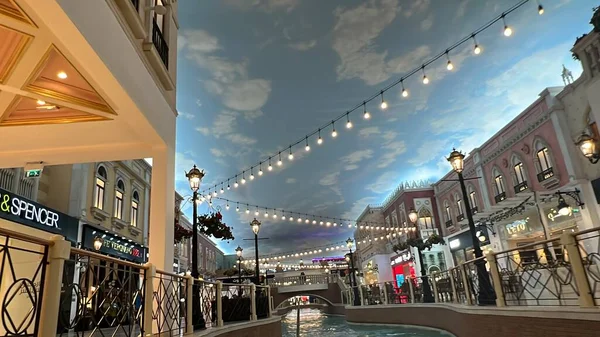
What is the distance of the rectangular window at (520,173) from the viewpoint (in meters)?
15.6

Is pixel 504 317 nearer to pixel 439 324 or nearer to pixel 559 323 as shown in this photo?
pixel 559 323

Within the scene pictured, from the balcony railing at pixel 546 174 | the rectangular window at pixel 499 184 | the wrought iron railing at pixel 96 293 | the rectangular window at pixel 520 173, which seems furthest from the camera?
the rectangular window at pixel 499 184

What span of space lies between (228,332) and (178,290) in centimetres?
145

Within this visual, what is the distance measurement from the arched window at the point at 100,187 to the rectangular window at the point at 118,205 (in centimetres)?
117

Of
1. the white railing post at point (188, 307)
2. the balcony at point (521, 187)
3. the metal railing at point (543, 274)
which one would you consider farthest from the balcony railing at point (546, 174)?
→ the white railing post at point (188, 307)

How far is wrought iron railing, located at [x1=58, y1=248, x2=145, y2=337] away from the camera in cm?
326

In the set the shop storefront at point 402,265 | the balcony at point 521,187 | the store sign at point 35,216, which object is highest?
the balcony at point 521,187

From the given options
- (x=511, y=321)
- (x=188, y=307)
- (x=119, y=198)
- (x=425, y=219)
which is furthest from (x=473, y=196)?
(x=188, y=307)

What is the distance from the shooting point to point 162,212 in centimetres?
658

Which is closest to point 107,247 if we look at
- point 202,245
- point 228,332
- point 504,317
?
point 228,332

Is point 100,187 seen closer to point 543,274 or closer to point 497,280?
point 497,280

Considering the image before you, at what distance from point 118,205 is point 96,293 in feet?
42.0

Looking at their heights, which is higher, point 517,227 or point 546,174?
point 546,174

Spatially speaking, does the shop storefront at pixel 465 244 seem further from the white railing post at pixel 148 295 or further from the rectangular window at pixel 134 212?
the white railing post at pixel 148 295
